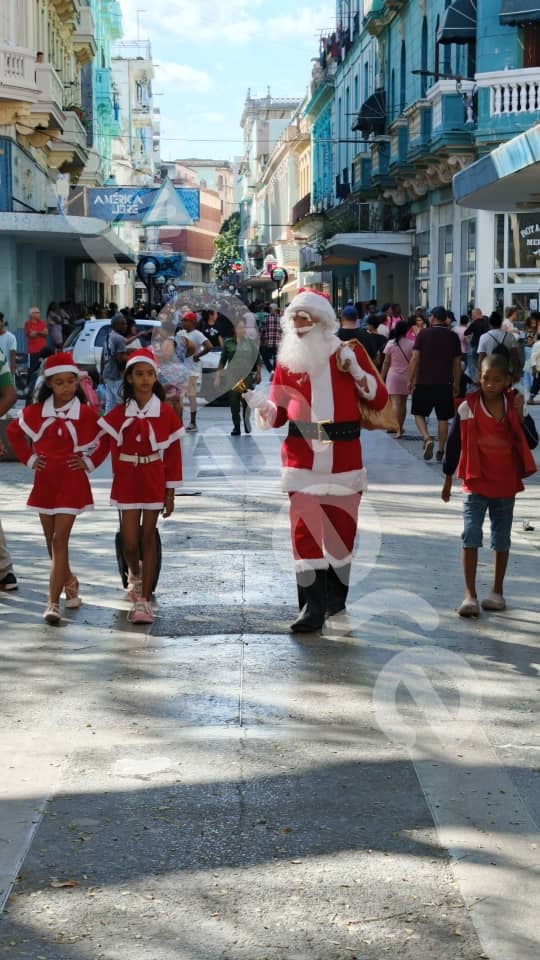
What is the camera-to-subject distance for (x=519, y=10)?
26.2 meters

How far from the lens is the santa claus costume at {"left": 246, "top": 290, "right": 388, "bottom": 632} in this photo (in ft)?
25.2

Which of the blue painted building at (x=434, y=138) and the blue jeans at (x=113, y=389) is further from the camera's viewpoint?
the blue painted building at (x=434, y=138)

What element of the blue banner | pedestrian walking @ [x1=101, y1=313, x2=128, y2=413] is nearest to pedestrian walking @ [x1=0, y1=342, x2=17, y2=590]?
pedestrian walking @ [x1=101, y1=313, x2=128, y2=413]

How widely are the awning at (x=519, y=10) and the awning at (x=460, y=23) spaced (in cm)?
105

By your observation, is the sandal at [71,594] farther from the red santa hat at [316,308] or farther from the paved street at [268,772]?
the red santa hat at [316,308]

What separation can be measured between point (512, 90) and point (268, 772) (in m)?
23.0

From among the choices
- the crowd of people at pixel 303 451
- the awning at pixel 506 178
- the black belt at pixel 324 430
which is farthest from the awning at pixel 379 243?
the black belt at pixel 324 430

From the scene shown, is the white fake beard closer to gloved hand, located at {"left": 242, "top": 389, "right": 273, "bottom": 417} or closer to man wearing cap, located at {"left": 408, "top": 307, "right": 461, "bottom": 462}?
gloved hand, located at {"left": 242, "top": 389, "right": 273, "bottom": 417}

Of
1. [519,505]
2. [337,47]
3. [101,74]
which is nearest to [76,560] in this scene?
[519,505]


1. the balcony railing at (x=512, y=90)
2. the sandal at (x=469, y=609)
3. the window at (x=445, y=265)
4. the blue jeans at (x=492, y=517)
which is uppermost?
the balcony railing at (x=512, y=90)

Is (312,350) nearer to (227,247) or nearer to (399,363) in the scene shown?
(399,363)

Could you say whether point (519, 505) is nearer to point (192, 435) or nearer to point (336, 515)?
point (336, 515)

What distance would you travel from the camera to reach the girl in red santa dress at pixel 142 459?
314 inches

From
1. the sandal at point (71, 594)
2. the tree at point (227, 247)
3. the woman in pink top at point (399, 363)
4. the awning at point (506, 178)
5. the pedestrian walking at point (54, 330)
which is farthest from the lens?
the tree at point (227, 247)
